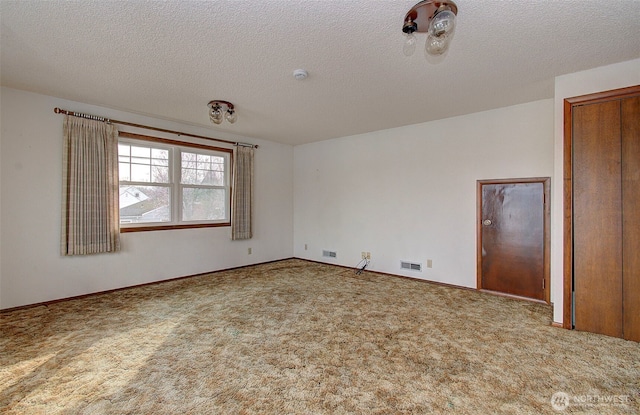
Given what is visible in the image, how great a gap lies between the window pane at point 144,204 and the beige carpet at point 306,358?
119cm

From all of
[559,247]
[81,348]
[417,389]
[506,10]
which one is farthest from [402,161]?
[81,348]

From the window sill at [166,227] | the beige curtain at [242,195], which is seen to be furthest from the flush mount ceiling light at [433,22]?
the window sill at [166,227]

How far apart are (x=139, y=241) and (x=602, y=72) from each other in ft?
19.0

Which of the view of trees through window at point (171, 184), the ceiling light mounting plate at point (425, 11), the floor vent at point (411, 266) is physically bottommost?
the floor vent at point (411, 266)

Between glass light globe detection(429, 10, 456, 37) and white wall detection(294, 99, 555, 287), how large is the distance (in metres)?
2.56

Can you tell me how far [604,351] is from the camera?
7.79 ft

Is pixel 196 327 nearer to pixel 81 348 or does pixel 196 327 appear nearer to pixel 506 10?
pixel 81 348

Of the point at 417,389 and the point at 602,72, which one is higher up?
the point at 602,72

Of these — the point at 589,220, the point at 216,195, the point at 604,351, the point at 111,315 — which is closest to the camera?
the point at 604,351

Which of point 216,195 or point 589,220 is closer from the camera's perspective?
point 589,220

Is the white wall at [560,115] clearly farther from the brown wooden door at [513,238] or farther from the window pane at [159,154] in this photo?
the window pane at [159,154]

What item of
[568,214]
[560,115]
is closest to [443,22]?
[560,115]

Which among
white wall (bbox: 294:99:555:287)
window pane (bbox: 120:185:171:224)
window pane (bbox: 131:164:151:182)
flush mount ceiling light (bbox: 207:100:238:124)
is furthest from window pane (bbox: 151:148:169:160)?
white wall (bbox: 294:99:555:287)

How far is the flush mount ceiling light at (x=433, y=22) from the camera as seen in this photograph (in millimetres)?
1873
